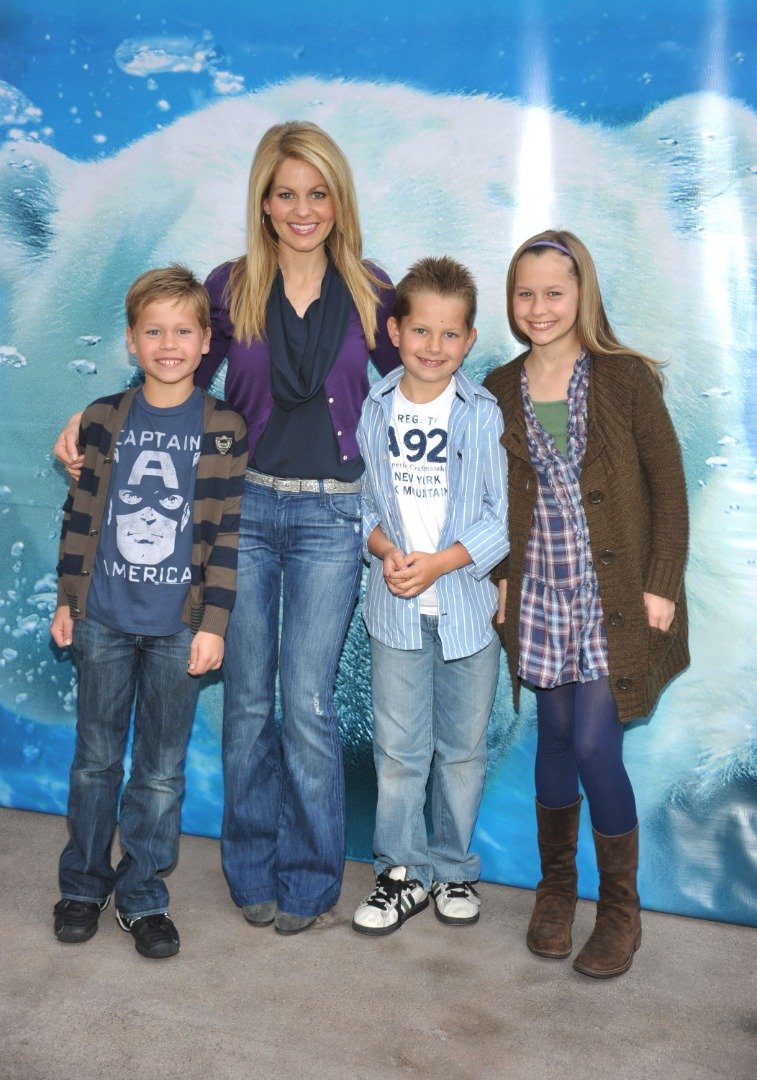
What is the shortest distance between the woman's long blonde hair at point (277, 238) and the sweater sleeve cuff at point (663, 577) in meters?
0.78

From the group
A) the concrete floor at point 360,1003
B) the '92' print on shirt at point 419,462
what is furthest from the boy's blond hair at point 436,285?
the concrete floor at point 360,1003

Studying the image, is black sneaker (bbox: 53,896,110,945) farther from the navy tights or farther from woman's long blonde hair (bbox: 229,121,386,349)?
woman's long blonde hair (bbox: 229,121,386,349)

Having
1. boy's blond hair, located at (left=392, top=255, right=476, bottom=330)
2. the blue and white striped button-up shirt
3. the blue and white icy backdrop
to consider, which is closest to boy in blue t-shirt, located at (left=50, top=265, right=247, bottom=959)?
the blue and white striped button-up shirt

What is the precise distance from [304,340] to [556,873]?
1335 millimetres

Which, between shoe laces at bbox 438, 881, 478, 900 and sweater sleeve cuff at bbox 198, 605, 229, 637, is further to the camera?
shoe laces at bbox 438, 881, 478, 900

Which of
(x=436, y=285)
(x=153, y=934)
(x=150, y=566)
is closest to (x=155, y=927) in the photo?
(x=153, y=934)

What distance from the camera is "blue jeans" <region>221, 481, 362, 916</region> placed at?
2521mm

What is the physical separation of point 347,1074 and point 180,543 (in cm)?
109

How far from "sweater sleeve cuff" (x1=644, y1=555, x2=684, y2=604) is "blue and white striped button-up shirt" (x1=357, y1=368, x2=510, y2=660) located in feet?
1.02

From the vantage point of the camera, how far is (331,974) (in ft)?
7.99

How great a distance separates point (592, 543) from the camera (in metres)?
2.39

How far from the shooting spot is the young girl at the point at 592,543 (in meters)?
2.38

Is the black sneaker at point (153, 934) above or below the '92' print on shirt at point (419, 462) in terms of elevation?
below

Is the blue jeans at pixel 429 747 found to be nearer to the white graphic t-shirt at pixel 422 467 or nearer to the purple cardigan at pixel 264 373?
the white graphic t-shirt at pixel 422 467
